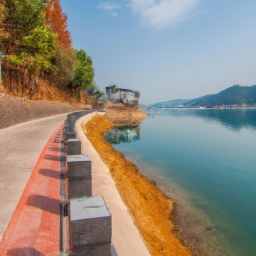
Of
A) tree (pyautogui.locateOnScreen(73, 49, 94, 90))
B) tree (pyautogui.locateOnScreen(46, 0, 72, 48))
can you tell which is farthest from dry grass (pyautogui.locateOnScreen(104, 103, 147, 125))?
tree (pyautogui.locateOnScreen(46, 0, 72, 48))

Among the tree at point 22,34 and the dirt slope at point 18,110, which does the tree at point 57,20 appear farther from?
the dirt slope at point 18,110

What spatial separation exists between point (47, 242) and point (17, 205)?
128 cm

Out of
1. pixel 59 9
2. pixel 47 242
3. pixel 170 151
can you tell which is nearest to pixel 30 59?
pixel 170 151

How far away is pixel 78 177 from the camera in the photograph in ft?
12.7

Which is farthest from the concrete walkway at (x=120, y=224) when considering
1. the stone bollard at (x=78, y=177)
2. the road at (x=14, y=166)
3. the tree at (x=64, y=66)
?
the tree at (x=64, y=66)

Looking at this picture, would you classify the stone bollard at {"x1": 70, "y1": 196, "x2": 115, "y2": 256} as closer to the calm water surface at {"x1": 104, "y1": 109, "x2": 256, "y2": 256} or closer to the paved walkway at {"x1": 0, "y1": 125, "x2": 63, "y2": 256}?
the paved walkway at {"x1": 0, "y1": 125, "x2": 63, "y2": 256}

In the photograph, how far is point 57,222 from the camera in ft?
11.1

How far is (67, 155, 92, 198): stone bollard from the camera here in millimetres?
3824

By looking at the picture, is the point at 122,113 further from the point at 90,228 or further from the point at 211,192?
the point at 90,228

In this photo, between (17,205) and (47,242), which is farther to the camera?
(17,205)

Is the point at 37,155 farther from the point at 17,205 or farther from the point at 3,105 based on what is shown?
the point at 3,105

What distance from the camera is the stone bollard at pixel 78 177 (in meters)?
3.82

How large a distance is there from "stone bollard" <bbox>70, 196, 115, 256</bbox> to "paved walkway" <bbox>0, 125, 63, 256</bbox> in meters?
0.75

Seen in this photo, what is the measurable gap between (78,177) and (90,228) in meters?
1.79
